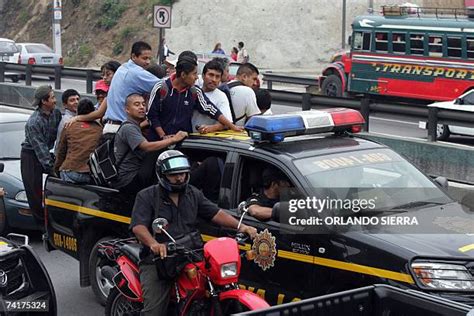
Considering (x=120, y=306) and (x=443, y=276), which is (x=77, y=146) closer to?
(x=120, y=306)

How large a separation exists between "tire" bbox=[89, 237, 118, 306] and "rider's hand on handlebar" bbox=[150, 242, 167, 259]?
6.82 ft

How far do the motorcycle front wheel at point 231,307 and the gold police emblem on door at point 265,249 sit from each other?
31.6 inches

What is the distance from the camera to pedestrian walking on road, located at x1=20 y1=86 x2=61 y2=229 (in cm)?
1055

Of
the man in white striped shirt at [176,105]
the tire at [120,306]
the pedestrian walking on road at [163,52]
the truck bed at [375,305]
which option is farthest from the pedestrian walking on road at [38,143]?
the pedestrian walking on road at [163,52]

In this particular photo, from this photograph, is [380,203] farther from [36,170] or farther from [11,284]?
[36,170]

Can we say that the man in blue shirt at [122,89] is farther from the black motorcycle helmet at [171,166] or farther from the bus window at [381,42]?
the bus window at [381,42]

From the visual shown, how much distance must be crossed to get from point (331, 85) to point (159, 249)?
24.6 meters

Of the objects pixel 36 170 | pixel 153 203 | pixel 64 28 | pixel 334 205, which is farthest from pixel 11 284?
pixel 64 28

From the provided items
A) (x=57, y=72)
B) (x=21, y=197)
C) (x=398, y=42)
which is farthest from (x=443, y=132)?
(x=398, y=42)

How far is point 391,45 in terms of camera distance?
2775 cm

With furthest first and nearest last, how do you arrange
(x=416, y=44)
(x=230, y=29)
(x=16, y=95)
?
(x=230, y=29), (x=416, y=44), (x=16, y=95)

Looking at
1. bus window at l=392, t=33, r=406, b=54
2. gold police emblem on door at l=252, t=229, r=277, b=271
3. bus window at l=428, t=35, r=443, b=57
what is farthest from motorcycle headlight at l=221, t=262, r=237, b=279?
bus window at l=392, t=33, r=406, b=54

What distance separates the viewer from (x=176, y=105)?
28.2 ft

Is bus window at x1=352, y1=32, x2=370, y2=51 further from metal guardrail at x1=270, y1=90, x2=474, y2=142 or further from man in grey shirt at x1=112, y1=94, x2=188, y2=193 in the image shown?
man in grey shirt at x1=112, y1=94, x2=188, y2=193
